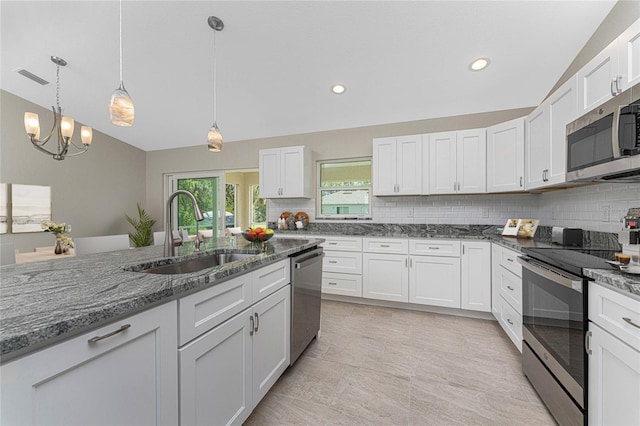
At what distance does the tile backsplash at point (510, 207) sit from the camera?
2.03m

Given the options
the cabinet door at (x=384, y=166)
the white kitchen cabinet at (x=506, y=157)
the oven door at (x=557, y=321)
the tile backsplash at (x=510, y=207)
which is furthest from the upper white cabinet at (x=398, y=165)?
the oven door at (x=557, y=321)

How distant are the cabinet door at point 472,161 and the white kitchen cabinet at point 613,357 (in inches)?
84.6

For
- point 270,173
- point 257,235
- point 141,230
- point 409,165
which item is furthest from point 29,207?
point 409,165

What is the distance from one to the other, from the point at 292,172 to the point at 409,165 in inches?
66.2

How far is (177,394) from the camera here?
988 millimetres

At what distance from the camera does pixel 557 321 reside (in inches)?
59.1

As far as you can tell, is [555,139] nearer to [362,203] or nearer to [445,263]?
[445,263]

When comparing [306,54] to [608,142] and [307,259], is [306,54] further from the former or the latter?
[608,142]

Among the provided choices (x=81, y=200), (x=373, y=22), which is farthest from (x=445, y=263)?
(x=81, y=200)

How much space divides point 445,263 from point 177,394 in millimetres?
2858

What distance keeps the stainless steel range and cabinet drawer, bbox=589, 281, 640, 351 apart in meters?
0.05

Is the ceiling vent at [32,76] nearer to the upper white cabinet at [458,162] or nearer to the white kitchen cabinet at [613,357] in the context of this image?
the upper white cabinet at [458,162]

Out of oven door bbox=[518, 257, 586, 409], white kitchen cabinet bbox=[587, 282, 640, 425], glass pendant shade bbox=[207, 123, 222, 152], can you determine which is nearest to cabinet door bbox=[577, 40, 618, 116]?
oven door bbox=[518, 257, 586, 409]

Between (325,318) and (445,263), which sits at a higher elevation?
(445,263)
